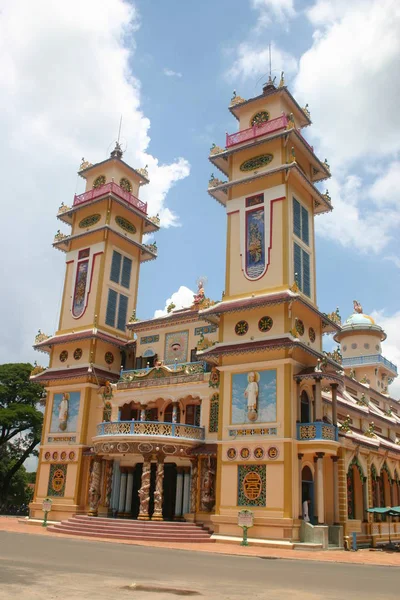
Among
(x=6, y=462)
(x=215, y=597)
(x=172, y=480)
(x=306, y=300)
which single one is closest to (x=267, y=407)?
(x=306, y=300)

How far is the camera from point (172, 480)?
28.3 meters

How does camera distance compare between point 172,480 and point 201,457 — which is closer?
point 201,457

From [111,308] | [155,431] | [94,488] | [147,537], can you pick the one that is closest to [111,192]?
[111,308]

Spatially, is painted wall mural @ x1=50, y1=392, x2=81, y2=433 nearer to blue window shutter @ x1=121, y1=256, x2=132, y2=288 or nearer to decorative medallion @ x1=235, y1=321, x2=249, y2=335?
blue window shutter @ x1=121, y1=256, x2=132, y2=288

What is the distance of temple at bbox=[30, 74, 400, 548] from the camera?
23875 millimetres

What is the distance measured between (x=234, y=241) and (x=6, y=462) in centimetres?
2656

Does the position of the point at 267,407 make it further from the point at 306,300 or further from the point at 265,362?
the point at 306,300

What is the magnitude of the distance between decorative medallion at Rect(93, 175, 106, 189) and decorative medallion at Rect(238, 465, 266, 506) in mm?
21458

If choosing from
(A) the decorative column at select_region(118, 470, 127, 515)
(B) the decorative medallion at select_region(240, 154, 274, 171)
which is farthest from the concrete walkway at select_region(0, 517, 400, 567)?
(B) the decorative medallion at select_region(240, 154, 274, 171)

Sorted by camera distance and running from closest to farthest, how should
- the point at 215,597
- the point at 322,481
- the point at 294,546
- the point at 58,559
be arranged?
the point at 215,597 → the point at 58,559 → the point at 294,546 → the point at 322,481

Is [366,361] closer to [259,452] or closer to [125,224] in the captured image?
[125,224]

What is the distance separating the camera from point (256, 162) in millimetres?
29141

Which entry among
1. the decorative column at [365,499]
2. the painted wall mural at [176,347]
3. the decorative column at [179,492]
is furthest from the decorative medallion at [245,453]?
the painted wall mural at [176,347]

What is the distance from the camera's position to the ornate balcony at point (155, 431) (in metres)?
25.6
